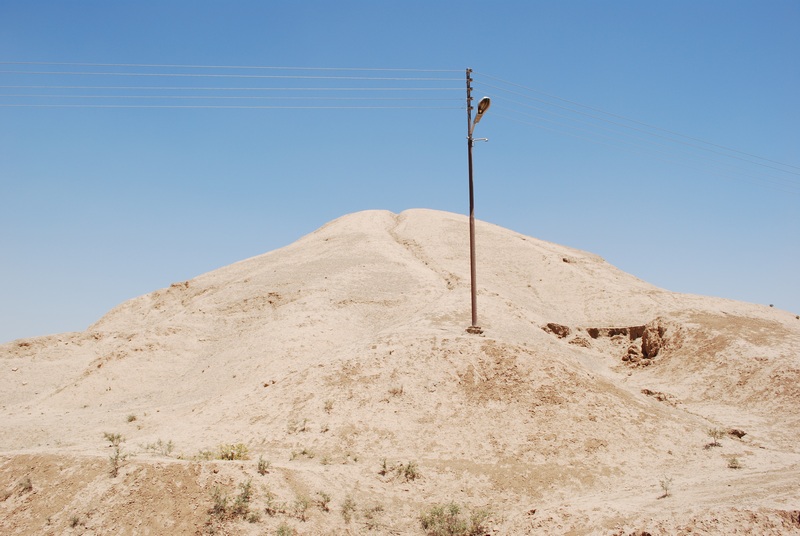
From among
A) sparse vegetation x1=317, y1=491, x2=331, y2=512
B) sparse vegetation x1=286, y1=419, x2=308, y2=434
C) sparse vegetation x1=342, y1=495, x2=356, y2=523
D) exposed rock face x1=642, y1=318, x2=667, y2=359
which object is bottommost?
sparse vegetation x1=342, y1=495, x2=356, y2=523

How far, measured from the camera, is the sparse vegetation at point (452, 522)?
1079cm

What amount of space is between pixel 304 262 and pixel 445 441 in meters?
20.9

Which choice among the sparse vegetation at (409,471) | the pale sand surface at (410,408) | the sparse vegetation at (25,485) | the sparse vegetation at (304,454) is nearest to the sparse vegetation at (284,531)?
the pale sand surface at (410,408)

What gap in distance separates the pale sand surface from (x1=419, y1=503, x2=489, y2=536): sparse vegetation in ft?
0.78

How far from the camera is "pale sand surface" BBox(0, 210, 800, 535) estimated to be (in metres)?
10.4

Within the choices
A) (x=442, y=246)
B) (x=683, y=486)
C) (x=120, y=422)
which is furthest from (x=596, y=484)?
(x=442, y=246)

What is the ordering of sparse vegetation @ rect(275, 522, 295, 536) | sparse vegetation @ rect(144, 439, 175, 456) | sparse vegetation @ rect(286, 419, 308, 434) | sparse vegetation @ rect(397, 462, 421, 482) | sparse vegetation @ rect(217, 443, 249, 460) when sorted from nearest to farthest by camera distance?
sparse vegetation @ rect(275, 522, 295, 536), sparse vegetation @ rect(217, 443, 249, 460), sparse vegetation @ rect(397, 462, 421, 482), sparse vegetation @ rect(144, 439, 175, 456), sparse vegetation @ rect(286, 419, 308, 434)

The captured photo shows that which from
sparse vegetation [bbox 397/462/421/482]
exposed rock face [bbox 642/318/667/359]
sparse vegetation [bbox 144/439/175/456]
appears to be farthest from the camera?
exposed rock face [bbox 642/318/667/359]

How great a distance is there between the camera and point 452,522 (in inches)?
437

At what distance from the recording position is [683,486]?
1149cm

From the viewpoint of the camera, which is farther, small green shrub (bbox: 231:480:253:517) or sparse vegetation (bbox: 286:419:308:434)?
sparse vegetation (bbox: 286:419:308:434)

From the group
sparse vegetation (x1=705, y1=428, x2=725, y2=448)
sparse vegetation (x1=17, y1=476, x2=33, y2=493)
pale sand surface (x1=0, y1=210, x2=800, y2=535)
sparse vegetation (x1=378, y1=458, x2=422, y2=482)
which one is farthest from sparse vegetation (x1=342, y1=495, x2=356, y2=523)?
sparse vegetation (x1=705, y1=428, x2=725, y2=448)

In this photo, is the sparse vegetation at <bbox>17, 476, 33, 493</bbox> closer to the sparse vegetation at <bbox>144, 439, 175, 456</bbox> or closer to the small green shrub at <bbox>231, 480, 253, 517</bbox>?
the sparse vegetation at <bbox>144, 439, 175, 456</bbox>

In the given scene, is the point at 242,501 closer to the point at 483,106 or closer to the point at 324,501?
the point at 324,501
